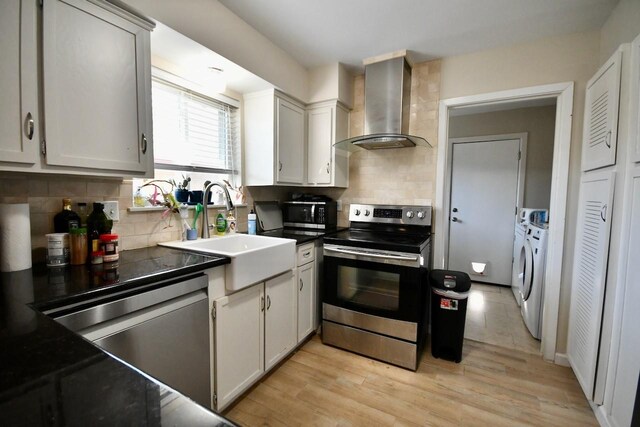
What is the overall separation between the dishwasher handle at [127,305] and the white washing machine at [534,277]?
103 inches

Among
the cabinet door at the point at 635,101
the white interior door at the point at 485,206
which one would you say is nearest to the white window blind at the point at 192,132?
the cabinet door at the point at 635,101

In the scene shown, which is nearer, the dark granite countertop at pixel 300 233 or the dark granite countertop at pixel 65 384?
the dark granite countertop at pixel 65 384

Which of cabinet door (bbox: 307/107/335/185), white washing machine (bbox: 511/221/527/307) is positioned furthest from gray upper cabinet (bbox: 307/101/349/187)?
white washing machine (bbox: 511/221/527/307)

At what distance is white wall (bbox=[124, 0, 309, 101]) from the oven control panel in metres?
1.22

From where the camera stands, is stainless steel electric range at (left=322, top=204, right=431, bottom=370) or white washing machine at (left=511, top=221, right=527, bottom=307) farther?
white washing machine at (left=511, top=221, right=527, bottom=307)

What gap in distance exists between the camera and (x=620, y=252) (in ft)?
4.58

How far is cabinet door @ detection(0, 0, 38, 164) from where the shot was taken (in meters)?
1.02

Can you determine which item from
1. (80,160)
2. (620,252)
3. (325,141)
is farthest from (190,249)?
(620,252)

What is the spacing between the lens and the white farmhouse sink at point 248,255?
1537 mm

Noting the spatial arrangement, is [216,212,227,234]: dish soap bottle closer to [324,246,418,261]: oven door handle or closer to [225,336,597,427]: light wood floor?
[324,246,418,261]: oven door handle

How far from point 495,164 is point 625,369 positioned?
3080mm

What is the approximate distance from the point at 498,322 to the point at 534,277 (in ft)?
2.06

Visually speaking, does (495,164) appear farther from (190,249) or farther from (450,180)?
(190,249)

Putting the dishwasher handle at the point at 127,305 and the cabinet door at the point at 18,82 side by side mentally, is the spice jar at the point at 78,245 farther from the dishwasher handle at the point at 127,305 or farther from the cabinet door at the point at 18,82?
the dishwasher handle at the point at 127,305
